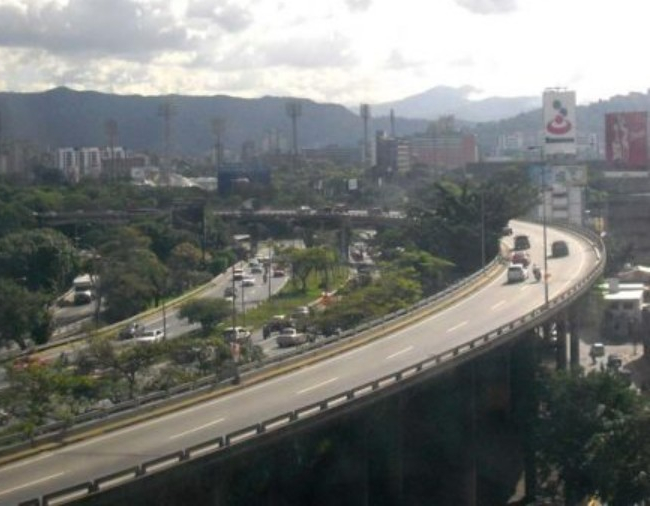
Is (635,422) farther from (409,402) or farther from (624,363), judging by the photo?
(624,363)

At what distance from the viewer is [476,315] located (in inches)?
667

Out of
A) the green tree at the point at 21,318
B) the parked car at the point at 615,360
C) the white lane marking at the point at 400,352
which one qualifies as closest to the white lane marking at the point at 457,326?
the white lane marking at the point at 400,352

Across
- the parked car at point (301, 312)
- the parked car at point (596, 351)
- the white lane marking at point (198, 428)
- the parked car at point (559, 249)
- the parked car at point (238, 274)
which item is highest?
the white lane marking at point (198, 428)

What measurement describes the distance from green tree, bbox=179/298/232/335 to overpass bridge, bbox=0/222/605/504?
3463mm

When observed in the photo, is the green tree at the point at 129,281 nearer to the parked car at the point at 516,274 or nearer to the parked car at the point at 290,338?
the parked car at the point at 290,338

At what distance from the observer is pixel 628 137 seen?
136 feet

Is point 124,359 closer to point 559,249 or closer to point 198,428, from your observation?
point 198,428

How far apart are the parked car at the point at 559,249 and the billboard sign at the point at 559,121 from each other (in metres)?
10.1

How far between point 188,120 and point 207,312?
303 feet

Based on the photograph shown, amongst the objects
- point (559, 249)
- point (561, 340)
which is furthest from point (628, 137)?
point (561, 340)

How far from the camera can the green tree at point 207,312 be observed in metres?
19.1

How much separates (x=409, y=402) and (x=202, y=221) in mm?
22294

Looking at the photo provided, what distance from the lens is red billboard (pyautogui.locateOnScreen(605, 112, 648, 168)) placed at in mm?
40906

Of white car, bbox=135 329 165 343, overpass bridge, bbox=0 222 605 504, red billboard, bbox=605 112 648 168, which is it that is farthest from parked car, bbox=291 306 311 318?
red billboard, bbox=605 112 648 168
